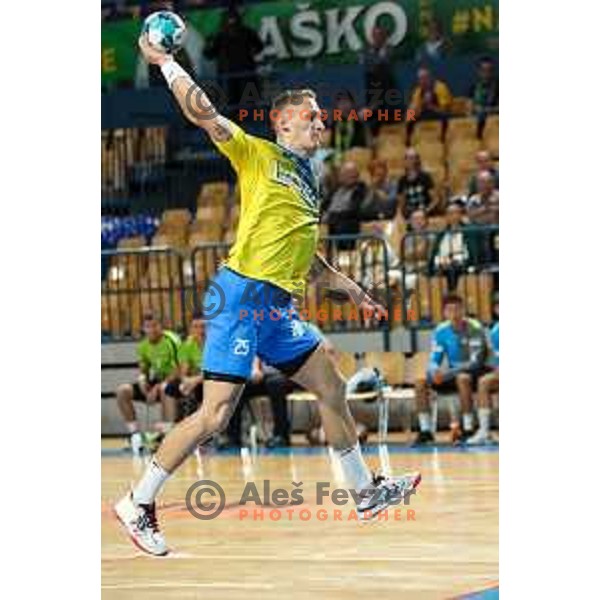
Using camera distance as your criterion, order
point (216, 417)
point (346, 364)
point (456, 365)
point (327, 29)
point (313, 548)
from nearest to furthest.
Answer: point (216, 417)
point (313, 548)
point (456, 365)
point (346, 364)
point (327, 29)

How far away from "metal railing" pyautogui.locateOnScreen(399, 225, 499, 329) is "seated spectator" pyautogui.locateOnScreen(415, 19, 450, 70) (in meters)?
2.77

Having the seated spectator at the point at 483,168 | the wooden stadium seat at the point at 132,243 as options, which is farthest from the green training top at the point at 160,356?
the seated spectator at the point at 483,168

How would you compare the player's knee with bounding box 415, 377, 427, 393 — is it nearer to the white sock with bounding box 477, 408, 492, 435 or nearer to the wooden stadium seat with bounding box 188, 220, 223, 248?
the white sock with bounding box 477, 408, 492, 435

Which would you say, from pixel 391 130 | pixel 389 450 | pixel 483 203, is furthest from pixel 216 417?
pixel 391 130

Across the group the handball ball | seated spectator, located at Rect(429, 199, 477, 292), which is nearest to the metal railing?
seated spectator, located at Rect(429, 199, 477, 292)

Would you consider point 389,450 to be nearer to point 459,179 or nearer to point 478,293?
point 478,293

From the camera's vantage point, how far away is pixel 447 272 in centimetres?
1589

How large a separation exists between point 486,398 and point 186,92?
871 cm

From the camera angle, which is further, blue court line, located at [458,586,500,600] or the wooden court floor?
the wooden court floor

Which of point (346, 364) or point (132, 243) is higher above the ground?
point (132, 243)

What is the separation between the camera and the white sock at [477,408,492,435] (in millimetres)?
14551
